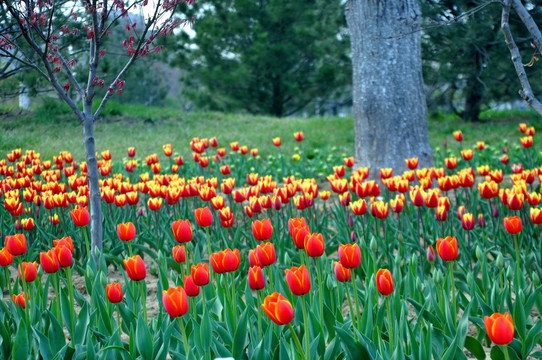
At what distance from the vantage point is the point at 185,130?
12836mm

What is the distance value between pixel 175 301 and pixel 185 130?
11.0 metres

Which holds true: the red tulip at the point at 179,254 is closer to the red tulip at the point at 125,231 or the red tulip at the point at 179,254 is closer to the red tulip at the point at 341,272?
the red tulip at the point at 125,231

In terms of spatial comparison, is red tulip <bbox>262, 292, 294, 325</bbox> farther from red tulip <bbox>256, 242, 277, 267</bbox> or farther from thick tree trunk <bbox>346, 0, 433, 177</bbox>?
thick tree trunk <bbox>346, 0, 433, 177</bbox>

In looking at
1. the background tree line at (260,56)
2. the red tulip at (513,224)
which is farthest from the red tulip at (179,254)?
the background tree line at (260,56)

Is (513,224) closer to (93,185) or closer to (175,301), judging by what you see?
(175,301)

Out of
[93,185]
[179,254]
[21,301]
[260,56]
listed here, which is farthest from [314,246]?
[260,56]

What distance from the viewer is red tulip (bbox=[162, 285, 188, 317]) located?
204cm

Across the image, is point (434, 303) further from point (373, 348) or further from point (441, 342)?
point (373, 348)

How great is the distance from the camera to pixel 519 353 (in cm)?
240

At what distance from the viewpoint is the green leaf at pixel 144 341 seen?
2.25 meters

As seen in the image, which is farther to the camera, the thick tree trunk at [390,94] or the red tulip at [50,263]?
the thick tree trunk at [390,94]

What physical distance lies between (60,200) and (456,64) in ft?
28.1

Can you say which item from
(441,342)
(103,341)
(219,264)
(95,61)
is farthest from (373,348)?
(95,61)

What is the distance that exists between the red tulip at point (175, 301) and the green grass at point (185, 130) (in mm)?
5208
